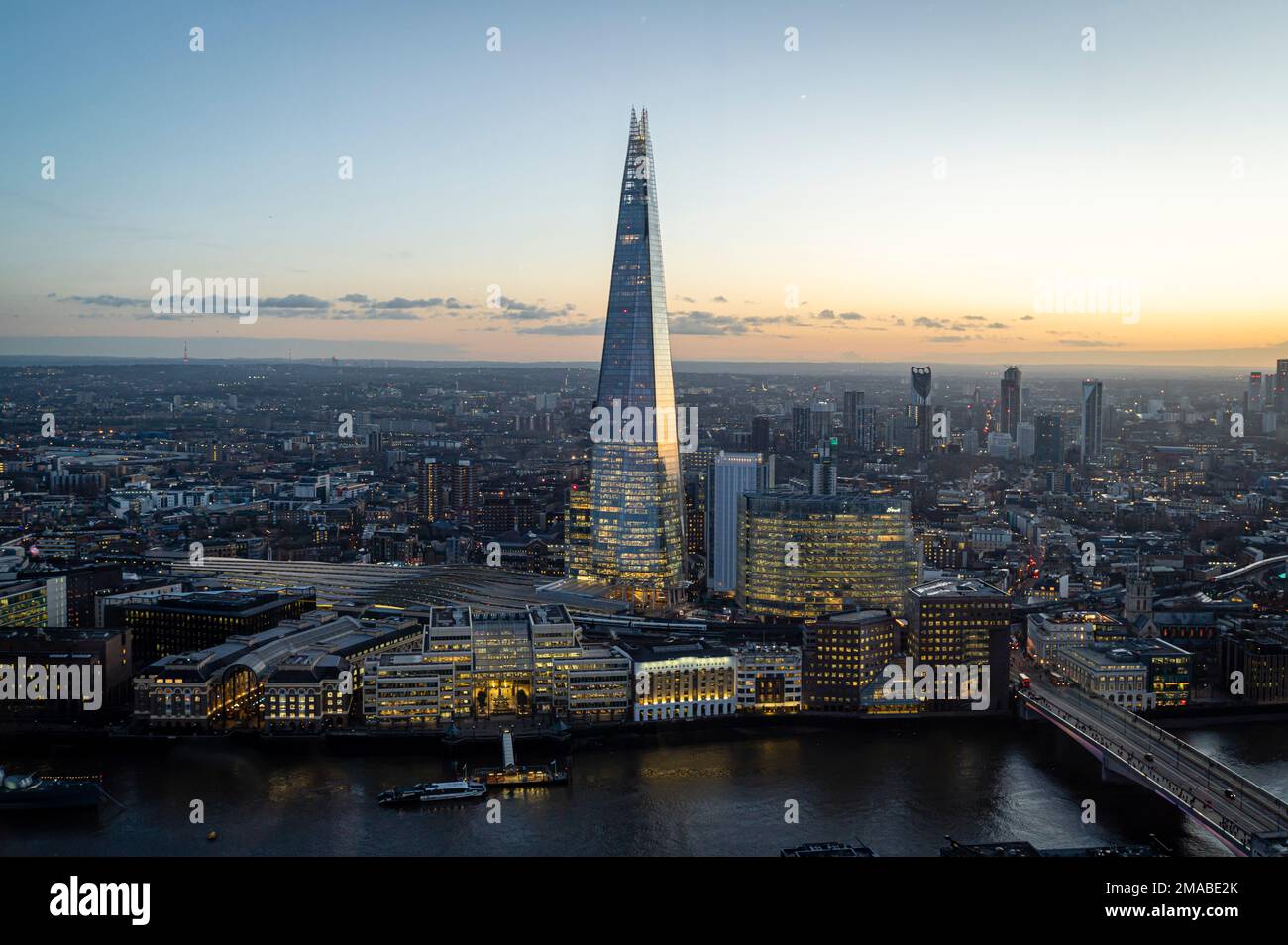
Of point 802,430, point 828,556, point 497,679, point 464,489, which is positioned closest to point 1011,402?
point 802,430

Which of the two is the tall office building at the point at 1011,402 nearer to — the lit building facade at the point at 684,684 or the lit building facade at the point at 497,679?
the lit building facade at the point at 684,684

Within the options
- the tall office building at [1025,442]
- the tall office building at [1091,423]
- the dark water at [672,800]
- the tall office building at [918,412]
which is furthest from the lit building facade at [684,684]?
the tall office building at [918,412]

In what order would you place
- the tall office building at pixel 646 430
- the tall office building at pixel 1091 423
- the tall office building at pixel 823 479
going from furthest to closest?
the tall office building at pixel 1091 423 < the tall office building at pixel 823 479 < the tall office building at pixel 646 430

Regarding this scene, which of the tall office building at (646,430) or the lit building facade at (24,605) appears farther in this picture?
the tall office building at (646,430)

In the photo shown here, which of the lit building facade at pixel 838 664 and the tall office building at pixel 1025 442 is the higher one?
the tall office building at pixel 1025 442

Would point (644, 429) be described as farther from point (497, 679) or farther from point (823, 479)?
point (497, 679)

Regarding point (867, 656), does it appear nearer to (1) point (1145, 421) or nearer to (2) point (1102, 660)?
(2) point (1102, 660)

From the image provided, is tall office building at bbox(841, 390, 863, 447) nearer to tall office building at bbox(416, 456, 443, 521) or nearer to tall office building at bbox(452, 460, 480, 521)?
tall office building at bbox(452, 460, 480, 521)
